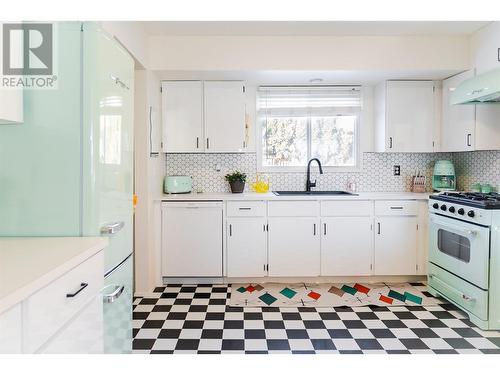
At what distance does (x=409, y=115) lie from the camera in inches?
149

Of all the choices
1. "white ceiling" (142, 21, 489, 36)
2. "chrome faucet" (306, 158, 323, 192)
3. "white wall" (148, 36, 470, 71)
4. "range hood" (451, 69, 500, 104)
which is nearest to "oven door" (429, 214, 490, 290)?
"range hood" (451, 69, 500, 104)

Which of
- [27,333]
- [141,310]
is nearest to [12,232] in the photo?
[27,333]

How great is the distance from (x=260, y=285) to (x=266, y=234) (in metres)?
0.51

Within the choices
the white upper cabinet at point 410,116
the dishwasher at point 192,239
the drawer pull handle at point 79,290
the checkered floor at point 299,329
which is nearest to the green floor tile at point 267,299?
the checkered floor at point 299,329

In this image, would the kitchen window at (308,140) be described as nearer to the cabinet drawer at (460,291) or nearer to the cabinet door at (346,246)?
the cabinet door at (346,246)

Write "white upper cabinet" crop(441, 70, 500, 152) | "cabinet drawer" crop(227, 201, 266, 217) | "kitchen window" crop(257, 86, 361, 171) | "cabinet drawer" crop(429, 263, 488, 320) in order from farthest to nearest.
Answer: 1. "kitchen window" crop(257, 86, 361, 171)
2. "cabinet drawer" crop(227, 201, 266, 217)
3. "white upper cabinet" crop(441, 70, 500, 152)
4. "cabinet drawer" crop(429, 263, 488, 320)

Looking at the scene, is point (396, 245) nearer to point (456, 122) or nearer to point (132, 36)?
point (456, 122)

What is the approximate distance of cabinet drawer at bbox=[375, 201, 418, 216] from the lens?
3.58 meters

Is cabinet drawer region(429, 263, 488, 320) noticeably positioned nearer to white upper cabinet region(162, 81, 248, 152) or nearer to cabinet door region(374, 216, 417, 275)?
cabinet door region(374, 216, 417, 275)

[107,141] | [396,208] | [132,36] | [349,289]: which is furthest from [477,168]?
[107,141]

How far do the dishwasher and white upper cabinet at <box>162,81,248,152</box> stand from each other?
65 cm

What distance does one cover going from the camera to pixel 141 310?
9.82 ft

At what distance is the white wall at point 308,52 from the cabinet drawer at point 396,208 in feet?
4.26
